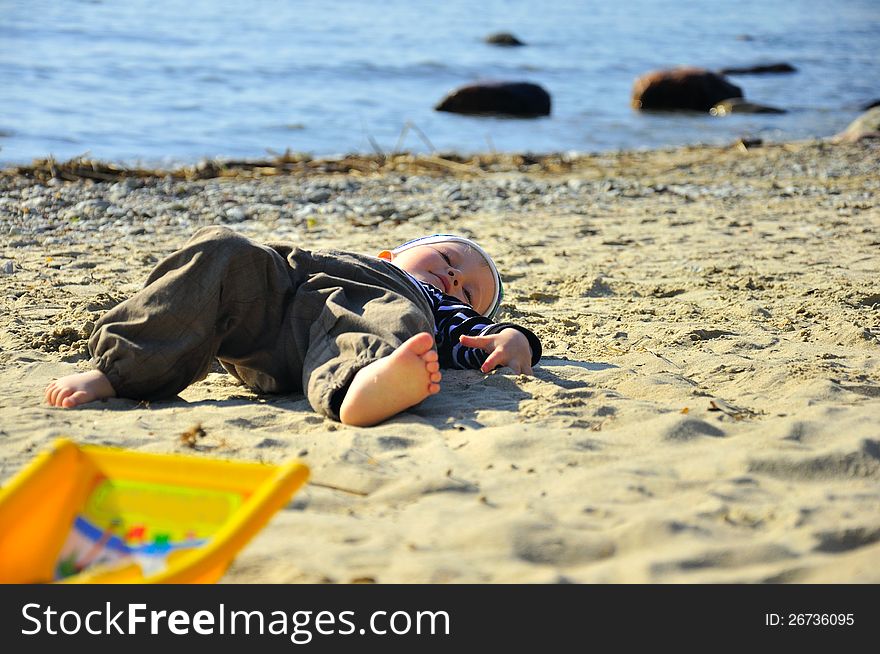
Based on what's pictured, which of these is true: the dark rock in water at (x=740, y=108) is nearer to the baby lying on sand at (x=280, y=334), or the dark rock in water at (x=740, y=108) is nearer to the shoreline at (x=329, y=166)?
the shoreline at (x=329, y=166)

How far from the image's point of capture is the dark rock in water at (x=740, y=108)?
1550cm

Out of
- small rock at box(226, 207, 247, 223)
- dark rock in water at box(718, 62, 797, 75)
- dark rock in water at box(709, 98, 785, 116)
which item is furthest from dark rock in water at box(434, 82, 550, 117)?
small rock at box(226, 207, 247, 223)

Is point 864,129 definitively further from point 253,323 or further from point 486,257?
point 253,323

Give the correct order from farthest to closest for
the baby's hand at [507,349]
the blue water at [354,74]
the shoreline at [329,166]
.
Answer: the blue water at [354,74]
the shoreline at [329,166]
the baby's hand at [507,349]

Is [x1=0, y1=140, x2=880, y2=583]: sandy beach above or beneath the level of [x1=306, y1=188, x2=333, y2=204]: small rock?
beneath

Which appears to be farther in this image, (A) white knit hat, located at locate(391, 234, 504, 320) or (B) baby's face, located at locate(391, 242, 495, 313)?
(A) white knit hat, located at locate(391, 234, 504, 320)

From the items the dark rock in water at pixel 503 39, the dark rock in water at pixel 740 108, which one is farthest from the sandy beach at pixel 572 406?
the dark rock in water at pixel 503 39

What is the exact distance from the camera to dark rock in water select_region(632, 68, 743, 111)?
52.2 feet

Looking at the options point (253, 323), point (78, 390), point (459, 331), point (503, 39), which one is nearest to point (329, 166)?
point (459, 331)

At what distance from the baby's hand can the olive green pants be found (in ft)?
0.60

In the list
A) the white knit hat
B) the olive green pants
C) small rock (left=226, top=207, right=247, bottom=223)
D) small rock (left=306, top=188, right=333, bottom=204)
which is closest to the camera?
the olive green pants

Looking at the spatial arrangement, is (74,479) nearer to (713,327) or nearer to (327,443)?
(327,443)

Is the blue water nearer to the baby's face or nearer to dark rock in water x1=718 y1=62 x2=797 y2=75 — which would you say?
dark rock in water x1=718 y1=62 x2=797 y2=75

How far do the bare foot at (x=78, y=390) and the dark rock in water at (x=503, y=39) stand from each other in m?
22.2
